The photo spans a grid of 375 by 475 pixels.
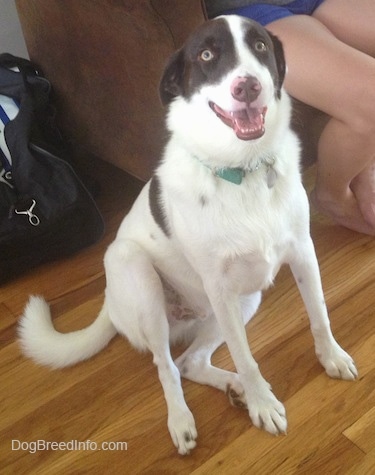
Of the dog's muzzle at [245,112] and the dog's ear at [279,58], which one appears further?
the dog's ear at [279,58]

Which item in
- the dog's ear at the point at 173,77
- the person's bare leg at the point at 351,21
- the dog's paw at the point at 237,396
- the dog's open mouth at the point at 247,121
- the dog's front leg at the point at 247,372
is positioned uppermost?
the dog's ear at the point at 173,77

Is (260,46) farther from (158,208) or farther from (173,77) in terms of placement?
(158,208)

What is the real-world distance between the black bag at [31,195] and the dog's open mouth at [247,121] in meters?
0.87

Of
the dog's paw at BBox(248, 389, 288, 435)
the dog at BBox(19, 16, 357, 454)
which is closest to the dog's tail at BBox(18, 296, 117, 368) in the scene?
the dog at BBox(19, 16, 357, 454)

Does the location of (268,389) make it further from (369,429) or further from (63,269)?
(63,269)

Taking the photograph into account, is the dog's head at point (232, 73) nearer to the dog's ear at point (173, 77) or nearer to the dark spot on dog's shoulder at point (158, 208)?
the dog's ear at point (173, 77)

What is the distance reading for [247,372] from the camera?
A: 4.16ft

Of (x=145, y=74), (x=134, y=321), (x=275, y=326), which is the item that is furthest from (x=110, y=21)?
(x=275, y=326)

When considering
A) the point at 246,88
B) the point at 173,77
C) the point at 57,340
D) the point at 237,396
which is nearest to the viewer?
the point at 246,88

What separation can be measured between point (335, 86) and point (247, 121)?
1.52 ft

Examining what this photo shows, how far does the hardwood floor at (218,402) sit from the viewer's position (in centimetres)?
123

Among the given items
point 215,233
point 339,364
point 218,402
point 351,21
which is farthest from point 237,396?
point 351,21

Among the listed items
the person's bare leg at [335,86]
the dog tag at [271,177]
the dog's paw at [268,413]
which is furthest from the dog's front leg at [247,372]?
the person's bare leg at [335,86]

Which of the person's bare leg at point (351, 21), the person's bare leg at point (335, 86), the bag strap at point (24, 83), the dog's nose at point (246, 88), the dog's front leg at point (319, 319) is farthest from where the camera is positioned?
the bag strap at point (24, 83)
